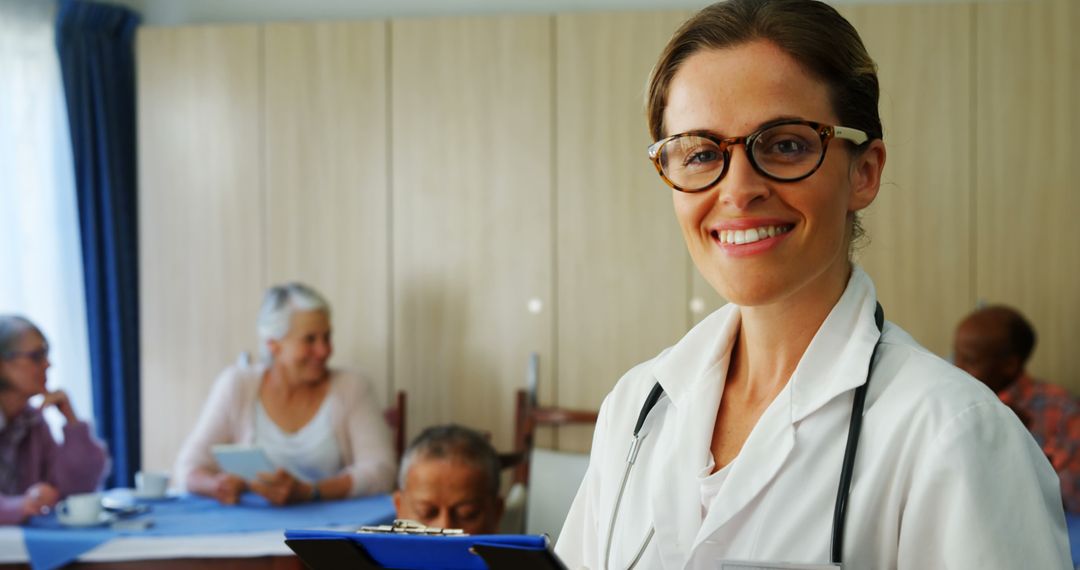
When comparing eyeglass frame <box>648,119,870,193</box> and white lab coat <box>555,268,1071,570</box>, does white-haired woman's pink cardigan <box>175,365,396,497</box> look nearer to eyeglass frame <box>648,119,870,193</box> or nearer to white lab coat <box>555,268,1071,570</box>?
white lab coat <box>555,268,1071,570</box>

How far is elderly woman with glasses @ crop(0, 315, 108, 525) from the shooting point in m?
3.28

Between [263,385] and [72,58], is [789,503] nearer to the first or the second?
[263,385]

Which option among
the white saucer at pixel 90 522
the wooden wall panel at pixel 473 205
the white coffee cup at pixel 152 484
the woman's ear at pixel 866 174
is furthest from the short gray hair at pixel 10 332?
the woman's ear at pixel 866 174

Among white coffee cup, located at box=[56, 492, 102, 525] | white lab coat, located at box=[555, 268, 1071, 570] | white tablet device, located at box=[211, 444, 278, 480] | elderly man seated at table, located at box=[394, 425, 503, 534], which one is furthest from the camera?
white tablet device, located at box=[211, 444, 278, 480]

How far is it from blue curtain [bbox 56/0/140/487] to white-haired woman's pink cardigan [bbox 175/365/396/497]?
110cm

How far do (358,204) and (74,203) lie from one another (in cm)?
122

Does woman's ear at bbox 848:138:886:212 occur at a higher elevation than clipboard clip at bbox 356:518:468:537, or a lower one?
higher

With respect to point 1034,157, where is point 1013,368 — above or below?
below

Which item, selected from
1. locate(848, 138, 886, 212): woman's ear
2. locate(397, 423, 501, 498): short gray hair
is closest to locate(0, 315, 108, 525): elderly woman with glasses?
locate(397, 423, 501, 498): short gray hair

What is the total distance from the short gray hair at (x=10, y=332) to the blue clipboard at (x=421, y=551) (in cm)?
273

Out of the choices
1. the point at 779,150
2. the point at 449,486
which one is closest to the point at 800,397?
the point at 779,150

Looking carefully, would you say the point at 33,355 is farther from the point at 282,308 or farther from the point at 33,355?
the point at 282,308

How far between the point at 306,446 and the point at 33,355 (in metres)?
0.91

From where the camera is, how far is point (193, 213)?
4.45 m
